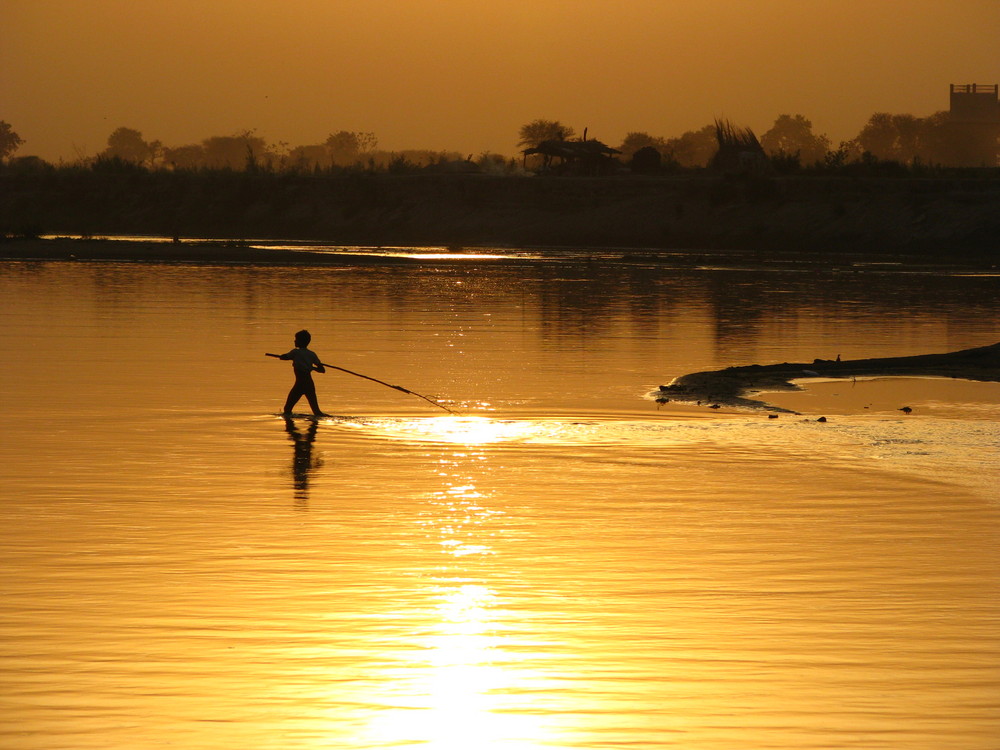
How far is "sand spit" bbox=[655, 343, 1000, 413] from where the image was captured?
770 inches

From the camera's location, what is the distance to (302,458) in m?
14.6

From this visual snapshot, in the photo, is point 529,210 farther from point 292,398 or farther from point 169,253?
point 292,398

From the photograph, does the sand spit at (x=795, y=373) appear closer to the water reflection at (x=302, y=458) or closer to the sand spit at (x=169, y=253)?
the water reflection at (x=302, y=458)

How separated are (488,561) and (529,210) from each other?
80.6 meters

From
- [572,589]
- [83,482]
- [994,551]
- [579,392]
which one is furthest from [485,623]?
[579,392]

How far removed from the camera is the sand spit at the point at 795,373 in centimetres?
1956

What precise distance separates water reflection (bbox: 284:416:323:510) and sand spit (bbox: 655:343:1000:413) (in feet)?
15.7

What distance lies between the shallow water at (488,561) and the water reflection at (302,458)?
6 cm

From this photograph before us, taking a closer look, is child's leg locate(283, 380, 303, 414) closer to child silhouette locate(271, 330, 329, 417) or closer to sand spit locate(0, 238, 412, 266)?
child silhouette locate(271, 330, 329, 417)

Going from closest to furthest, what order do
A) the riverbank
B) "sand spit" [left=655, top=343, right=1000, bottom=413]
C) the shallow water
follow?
1. the shallow water
2. "sand spit" [left=655, top=343, right=1000, bottom=413]
3. the riverbank

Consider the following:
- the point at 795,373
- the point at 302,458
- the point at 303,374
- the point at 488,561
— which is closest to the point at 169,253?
the point at 795,373

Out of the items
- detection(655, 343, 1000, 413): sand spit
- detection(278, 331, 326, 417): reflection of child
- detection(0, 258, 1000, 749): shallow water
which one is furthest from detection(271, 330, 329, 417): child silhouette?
detection(655, 343, 1000, 413): sand spit

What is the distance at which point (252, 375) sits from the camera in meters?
21.4

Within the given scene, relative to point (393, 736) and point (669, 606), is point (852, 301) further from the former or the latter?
point (393, 736)
